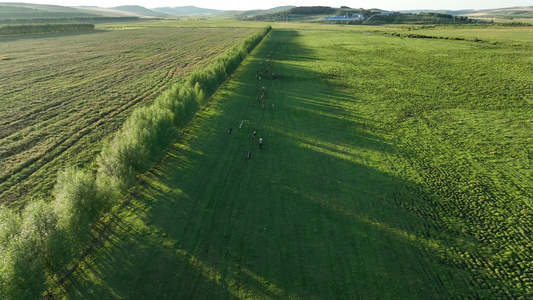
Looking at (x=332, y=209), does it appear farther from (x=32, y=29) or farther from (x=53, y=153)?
(x=32, y=29)

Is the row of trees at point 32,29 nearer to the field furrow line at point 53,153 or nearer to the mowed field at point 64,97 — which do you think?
the mowed field at point 64,97

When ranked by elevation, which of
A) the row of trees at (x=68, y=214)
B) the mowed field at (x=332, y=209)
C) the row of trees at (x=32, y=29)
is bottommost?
the mowed field at (x=332, y=209)

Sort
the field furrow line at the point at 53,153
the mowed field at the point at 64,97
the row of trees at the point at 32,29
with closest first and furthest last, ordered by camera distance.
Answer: the field furrow line at the point at 53,153, the mowed field at the point at 64,97, the row of trees at the point at 32,29

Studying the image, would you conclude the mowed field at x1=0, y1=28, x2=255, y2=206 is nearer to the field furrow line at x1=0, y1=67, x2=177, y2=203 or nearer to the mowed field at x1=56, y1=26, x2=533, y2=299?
the field furrow line at x1=0, y1=67, x2=177, y2=203

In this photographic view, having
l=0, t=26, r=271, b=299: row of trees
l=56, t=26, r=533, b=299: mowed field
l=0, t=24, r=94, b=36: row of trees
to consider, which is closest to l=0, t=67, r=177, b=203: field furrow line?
l=0, t=26, r=271, b=299: row of trees

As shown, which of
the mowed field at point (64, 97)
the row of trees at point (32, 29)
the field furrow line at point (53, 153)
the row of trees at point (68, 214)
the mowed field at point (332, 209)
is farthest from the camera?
the row of trees at point (32, 29)

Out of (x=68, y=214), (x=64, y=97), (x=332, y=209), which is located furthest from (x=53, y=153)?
(x=332, y=209)

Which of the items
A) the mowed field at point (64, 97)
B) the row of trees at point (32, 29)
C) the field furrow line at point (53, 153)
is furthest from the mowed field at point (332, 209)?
the row of trees at point (32, 29)
